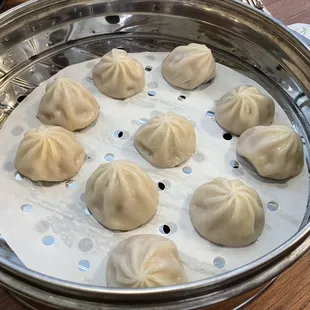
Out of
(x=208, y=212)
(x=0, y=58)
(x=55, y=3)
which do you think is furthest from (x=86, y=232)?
(x=55, y=3)

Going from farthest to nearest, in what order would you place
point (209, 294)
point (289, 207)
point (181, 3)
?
1. point (181, 3)
2. point (289, 207)
3. point (209, 294)

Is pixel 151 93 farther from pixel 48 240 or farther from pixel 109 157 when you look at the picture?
pixel 48 240

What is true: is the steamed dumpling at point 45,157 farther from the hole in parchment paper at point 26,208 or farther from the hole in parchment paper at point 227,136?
the hole in parchment paper at point 227,136

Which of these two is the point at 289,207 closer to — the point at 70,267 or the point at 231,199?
the point at 231,199

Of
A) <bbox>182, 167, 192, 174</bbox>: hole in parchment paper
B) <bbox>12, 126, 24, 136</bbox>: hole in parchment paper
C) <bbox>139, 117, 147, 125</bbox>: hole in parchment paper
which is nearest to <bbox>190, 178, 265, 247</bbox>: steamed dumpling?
<bbox>182, 167, 192, 174</bbox>: hole in parchment paper

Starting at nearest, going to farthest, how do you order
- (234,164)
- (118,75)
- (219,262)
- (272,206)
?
(219,262) < (272,206) < (234,164) < (118,75)

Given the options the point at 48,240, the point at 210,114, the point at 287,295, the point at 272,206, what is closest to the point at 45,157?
the point at 48,240

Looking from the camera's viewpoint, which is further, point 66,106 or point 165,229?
point 66,106
